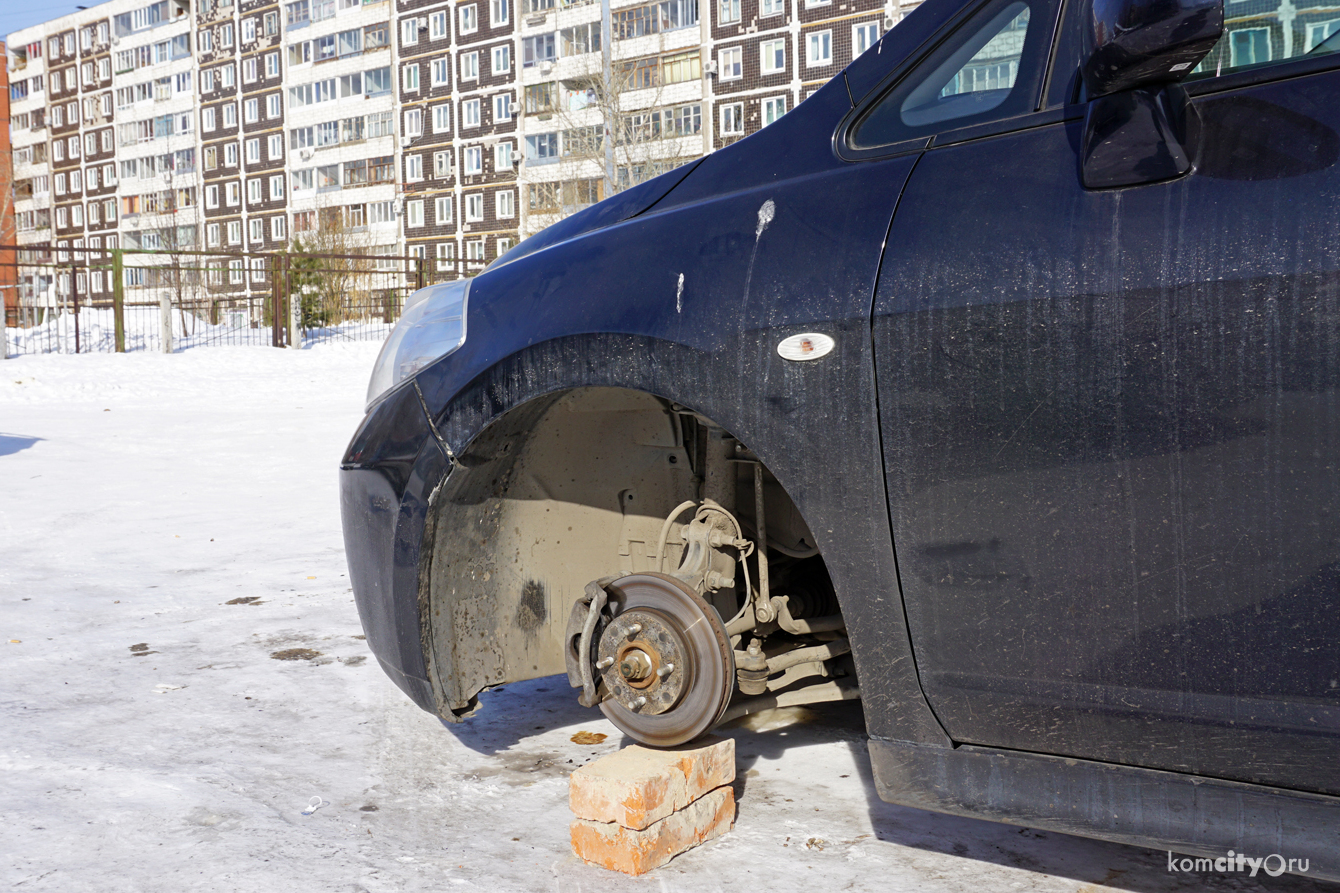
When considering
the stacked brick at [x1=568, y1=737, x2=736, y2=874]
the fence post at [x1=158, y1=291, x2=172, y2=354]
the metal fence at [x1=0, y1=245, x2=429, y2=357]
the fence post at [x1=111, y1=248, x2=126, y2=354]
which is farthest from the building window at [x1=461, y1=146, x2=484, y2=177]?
the stacked brick at [x1=568, y1=737, x2=736, y2=874]

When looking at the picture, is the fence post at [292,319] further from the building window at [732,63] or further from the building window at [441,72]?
the building window at [441,72]

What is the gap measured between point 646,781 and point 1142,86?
5.41ft

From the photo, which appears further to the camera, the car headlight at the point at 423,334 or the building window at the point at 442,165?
the building window at the point at 442,165

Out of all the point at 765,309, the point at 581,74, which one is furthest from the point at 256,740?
the point at 581,74

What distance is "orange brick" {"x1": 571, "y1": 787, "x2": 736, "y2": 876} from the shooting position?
2.38m

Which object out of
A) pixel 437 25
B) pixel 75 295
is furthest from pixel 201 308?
pixel 437 25

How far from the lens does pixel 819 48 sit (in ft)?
146

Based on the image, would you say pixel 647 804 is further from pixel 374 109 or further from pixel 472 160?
pixel 374 109

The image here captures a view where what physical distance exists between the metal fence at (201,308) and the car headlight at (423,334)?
1674 cm

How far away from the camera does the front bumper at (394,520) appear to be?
259 centimetres

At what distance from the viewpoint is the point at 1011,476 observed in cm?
176

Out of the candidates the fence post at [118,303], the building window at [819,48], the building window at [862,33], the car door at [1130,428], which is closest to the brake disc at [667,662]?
the car door at [1130,428]

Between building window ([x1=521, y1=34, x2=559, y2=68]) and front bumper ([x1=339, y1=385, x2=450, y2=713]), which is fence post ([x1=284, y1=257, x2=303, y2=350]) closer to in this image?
front bumper ([x1=339, y1=385, x2=450, y2=713])

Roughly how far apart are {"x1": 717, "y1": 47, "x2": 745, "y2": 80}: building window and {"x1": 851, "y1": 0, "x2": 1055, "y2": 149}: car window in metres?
46.3
